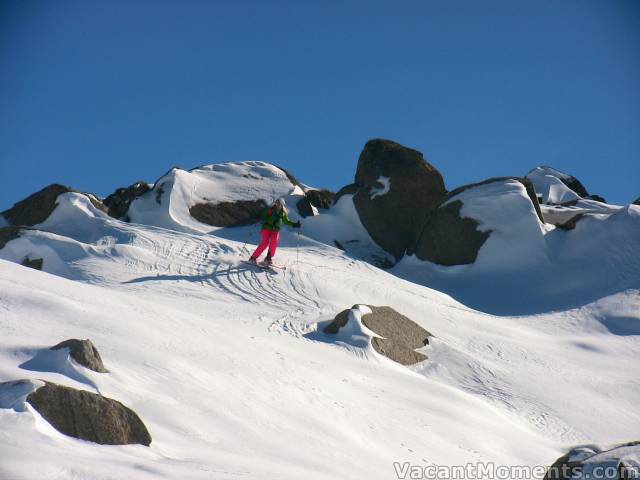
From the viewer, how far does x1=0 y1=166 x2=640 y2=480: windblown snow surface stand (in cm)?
847

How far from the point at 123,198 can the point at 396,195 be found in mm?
10718

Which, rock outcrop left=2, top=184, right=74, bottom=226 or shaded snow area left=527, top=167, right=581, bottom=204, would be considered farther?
shaded snow area left=527, top=167, right=581, bottom=204

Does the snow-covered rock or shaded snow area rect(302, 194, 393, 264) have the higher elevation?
the snow-covered rock

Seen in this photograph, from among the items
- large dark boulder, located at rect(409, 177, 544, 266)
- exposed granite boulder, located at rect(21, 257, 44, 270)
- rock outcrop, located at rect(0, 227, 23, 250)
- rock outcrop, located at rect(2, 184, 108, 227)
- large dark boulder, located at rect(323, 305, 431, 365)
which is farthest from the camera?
rock outcrop, located at rect(2, 184, 108, 227)

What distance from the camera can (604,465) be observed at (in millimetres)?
7285

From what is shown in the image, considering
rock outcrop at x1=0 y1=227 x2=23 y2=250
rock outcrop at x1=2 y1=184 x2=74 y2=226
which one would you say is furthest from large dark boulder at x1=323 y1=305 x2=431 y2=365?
rock outcrop at x1=2 y1=184 x2=74 y2=226

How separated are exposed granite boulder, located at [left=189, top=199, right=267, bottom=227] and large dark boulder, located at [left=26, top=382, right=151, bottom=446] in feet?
59.7

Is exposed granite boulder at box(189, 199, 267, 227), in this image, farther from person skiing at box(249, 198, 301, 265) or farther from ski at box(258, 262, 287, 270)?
ski at box(258, 262, 287, 270)

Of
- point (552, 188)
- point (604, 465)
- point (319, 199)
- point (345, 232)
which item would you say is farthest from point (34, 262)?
point (552, 188)

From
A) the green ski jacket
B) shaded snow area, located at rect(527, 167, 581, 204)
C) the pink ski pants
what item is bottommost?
the pink ski pants

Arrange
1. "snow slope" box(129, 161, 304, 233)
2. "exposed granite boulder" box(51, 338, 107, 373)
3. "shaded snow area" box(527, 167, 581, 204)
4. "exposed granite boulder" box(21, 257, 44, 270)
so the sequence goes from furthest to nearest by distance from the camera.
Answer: "shaded snow area" box(527, 167, 581, 204), "snow slope" box(129, 161, 304, 233), "exposed granite boulder" box(21, 257, 44, 270), "exposed granite boulder" box(51, 338, 107, 373)

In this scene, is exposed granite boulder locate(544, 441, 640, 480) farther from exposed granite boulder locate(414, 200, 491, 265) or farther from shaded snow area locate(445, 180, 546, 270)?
exposed granite boulder locate(414, 200, 491, 265)

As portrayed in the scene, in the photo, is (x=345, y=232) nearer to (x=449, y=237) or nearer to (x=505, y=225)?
(x=449, y=237)

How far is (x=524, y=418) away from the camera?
13250mm
